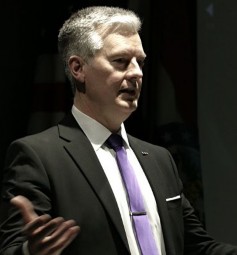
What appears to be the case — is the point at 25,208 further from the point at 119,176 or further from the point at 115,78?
the point at 115,78

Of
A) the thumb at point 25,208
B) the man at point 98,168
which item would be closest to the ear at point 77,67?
the man at point 98,168

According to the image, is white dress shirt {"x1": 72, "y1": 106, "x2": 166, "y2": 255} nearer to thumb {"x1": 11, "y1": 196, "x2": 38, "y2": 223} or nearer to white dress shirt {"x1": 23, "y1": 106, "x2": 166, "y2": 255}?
white dress shirt {"x1": 23, "y1": 106, "x2": 166, "y2": 255}

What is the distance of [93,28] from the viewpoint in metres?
1.75

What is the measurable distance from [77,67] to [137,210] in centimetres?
43

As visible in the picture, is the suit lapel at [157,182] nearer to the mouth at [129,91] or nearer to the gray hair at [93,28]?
the mouth at [129,91]

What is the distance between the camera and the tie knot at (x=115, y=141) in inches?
68.3

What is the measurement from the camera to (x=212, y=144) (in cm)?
283

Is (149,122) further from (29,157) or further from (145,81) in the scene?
(29,157)

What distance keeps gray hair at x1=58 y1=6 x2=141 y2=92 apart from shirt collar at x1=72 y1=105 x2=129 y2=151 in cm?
16

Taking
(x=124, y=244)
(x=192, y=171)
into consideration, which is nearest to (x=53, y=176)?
(x=124, y=244)

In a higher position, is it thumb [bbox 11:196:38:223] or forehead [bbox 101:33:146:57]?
forehead [bbox 101:33:146:57]

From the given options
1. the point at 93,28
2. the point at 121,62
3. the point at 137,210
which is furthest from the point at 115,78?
the point at 137,210

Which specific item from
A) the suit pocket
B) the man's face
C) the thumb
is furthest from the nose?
the thumb

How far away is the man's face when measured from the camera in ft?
5.65
